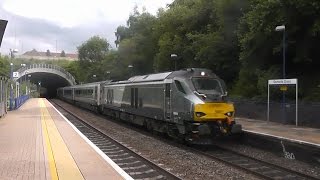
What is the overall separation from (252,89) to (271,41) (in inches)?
222

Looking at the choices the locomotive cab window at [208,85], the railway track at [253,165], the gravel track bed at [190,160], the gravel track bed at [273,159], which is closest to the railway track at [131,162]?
the gravel track bed at [190,160]

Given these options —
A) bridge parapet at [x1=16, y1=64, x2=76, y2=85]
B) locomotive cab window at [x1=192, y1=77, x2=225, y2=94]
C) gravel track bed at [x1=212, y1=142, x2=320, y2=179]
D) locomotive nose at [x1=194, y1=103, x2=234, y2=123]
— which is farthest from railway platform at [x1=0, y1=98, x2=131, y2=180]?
bridge parapet at [x1=16, y1=64, x2=76, y2=85]

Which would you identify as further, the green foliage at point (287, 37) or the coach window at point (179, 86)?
the green foliage at point (287, 37)

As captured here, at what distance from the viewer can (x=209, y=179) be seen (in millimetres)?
11852

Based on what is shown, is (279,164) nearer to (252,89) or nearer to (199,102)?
(199,102)

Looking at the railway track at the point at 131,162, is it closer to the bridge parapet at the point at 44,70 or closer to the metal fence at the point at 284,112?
the metal fence at the point at 284,112

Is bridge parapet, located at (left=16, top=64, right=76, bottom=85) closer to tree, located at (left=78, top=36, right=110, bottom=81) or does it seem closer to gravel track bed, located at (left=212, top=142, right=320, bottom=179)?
tree, located at (left=78, top=36, right=110, bottom=81)

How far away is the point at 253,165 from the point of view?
14.5 meters

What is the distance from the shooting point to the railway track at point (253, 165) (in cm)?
1267

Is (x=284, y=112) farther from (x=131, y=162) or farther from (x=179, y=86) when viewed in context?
(x=131, y=162)

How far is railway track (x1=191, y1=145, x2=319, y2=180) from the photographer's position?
41.6 ft

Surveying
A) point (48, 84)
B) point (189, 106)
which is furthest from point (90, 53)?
point (189, 106)

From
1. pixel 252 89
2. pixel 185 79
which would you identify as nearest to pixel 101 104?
pixel 252 89

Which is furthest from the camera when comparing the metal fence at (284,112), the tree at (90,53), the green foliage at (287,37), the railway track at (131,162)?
the tree at (90,53)
